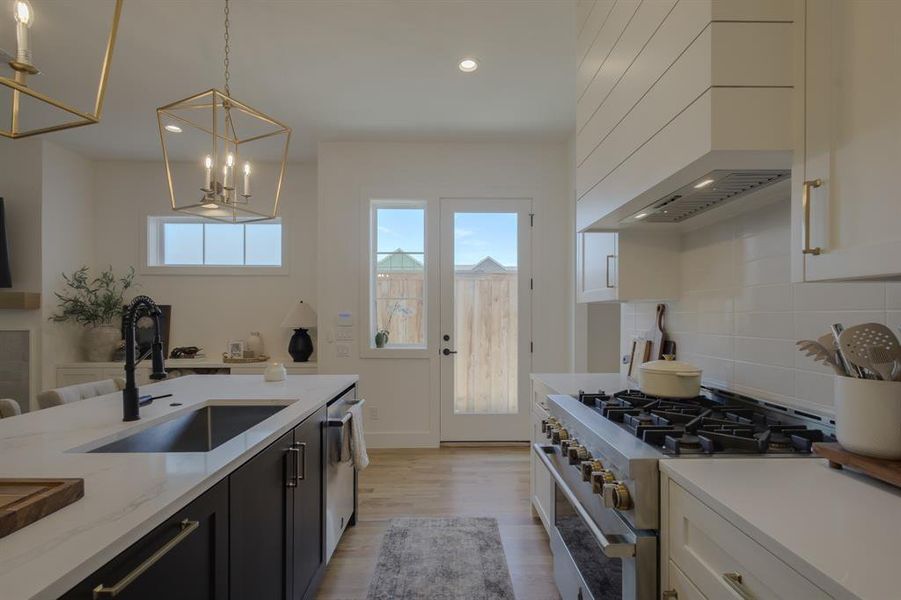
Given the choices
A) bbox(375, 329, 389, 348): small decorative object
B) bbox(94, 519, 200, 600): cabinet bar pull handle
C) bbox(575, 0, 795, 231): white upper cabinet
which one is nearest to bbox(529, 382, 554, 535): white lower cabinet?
bbox(575, 0, 795, 231): white upper cabinet

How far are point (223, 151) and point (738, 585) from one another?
435cm

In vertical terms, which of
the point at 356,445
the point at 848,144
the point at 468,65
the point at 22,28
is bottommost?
the point at 356,445

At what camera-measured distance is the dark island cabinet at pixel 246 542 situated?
794 millimetres

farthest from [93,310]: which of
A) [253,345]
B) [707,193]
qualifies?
[707,193]

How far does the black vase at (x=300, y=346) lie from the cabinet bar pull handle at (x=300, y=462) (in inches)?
102

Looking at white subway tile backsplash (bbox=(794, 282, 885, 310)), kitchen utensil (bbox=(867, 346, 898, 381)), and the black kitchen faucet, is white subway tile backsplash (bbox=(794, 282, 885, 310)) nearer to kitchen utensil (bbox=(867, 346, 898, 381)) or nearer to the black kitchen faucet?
kitchen utensil (bbox=(867, 346, 898, 381))

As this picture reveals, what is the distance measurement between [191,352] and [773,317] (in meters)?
4.69

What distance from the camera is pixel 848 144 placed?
2.88 feet

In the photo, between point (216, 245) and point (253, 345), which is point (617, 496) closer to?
point (253, 345)

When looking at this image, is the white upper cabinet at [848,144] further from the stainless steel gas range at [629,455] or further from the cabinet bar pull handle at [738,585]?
the cabinet bar pull handle at [738,585]

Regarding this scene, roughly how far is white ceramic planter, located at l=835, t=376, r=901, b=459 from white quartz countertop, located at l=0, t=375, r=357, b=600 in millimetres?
1445

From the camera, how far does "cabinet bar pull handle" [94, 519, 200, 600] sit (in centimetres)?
69

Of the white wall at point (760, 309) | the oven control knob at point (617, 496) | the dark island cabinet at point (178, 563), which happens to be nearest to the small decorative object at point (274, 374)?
the dark island cabinet at point (178, 563)

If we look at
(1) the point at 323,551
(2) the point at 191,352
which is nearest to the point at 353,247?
(2) the point at 191,352
